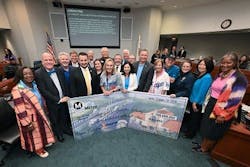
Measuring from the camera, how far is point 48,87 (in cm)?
193

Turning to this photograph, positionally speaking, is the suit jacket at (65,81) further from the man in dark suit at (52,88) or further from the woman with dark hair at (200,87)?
the woman with dark hair at (200,87)

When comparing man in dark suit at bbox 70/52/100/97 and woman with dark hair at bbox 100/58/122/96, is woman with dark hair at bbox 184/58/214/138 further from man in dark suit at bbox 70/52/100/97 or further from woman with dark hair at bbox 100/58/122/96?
man in dark suit at bbox 70/52/100/97

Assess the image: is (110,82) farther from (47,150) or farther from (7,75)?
(7,75)

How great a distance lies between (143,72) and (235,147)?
1.79 metres

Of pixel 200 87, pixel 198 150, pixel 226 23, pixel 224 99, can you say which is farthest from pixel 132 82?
pixel 226 23

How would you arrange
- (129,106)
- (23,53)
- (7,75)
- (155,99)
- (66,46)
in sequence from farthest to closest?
(66,46) → (23,53) → (7,75) → (129,106) → (155,99)

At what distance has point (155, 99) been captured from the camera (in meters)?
2.21

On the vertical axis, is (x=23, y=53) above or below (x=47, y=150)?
above

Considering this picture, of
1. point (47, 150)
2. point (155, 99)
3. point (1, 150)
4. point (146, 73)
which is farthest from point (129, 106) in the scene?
point (1, 150)

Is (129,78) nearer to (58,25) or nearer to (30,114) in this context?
(30,114)

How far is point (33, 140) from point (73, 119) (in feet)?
1.93

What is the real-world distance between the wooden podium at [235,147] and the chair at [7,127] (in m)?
3.00

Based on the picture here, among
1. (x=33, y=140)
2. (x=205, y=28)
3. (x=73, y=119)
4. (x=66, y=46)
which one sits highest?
(x=205, y=28)

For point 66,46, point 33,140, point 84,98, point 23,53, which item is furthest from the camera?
point 66,46
